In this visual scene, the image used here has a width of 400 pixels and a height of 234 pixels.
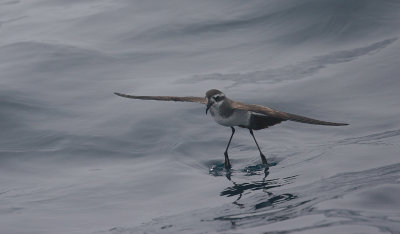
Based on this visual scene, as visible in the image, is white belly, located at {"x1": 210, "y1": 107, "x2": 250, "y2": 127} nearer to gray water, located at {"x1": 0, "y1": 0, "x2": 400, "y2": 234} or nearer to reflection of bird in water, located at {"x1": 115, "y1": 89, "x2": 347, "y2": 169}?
reflection of bird in water, located at {"x1": 115, "y1": 89, "x2": 347, "y2": 169}

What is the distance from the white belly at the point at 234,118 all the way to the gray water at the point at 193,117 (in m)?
0.67

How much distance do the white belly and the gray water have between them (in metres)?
0.67

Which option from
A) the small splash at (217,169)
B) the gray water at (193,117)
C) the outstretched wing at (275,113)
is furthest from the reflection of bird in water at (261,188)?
the outstretched wing at (275,113)

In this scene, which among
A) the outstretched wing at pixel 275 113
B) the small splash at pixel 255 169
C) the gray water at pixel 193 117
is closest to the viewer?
the gray water at pixel 193 117

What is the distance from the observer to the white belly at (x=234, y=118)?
12578 millimetres

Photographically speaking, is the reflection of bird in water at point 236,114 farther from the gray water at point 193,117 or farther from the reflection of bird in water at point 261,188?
the reflection of bird in water at point 261,188

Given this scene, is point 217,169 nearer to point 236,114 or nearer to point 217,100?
point 236,114

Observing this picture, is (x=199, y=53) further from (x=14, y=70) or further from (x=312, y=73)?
(x=14, y=70)

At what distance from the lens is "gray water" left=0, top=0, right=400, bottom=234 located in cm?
1035

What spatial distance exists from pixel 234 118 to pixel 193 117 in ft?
8.49

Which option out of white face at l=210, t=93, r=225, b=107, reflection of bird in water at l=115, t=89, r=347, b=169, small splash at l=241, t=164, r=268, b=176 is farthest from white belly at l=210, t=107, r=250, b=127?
small splash at l=241, t=164, r=268, b=176

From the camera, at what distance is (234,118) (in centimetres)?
1262

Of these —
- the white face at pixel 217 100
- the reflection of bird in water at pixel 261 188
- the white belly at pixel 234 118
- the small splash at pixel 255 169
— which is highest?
the white face at pixel 217 100

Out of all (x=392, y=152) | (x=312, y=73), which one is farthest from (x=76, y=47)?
(x=392, y=152)
